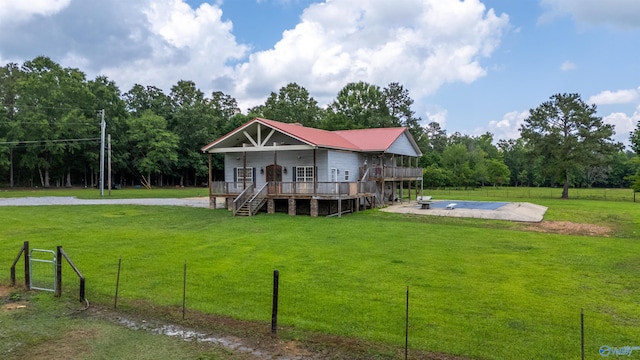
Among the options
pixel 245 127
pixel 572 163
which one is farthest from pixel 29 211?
pixel 572 163

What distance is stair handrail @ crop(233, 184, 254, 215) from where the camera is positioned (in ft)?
72.9

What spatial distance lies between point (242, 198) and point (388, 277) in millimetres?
14917

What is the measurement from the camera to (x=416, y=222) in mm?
19828

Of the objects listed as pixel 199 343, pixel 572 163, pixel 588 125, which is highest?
pixel 588 125

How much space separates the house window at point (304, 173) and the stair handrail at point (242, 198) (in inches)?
124

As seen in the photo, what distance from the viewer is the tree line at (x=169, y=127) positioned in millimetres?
42625

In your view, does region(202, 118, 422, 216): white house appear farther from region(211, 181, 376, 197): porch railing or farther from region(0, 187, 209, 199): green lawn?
region(0, 187, 209, 199): green lawn

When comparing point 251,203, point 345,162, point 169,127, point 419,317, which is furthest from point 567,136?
point 169,127

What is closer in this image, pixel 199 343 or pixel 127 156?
pixel 199 343

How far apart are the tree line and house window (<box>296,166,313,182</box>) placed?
1160 inches

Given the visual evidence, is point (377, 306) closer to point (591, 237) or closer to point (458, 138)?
point (591, 237)

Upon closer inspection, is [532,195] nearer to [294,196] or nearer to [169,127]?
→ [294,196]

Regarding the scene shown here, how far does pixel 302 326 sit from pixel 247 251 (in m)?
6.15

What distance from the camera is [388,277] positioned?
9.44 m
